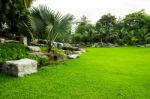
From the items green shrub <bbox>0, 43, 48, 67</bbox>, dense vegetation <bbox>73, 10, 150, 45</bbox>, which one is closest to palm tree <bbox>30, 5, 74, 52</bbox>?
green shrub <bbox>0, 43, 48, 67</bbox>

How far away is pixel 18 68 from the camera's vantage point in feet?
19.0

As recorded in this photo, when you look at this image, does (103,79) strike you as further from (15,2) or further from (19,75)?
(15,2)

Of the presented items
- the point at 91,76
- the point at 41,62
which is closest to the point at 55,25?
the point at 41,62

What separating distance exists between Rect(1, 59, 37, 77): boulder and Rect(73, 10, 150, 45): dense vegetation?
27.9 meters

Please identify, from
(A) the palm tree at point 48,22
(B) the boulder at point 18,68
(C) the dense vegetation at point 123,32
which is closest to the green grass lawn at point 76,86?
(B) the boulder at point 18,68

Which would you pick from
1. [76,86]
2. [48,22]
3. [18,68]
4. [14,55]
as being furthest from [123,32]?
[76,86]

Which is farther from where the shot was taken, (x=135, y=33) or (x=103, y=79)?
(x=135, y=33)

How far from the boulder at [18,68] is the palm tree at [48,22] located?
3524mm

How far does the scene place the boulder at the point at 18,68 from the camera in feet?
19.1

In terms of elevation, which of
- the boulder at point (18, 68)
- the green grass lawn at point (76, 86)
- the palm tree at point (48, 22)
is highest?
the palm tree at point (48, 22)

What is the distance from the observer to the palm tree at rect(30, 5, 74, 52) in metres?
9.59

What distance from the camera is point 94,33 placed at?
119ft

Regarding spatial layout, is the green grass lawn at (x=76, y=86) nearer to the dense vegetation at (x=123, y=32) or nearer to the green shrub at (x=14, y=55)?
the green shrub at (x=14, y=55)

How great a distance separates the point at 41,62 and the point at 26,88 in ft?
10.1
